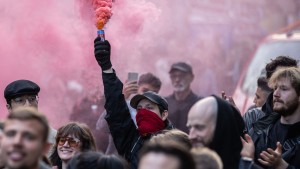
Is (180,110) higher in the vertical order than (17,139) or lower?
lower

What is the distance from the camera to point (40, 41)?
33.5ft

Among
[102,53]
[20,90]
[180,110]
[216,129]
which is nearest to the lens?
[216,129]

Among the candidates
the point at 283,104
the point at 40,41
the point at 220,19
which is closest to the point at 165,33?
the point at 220,19

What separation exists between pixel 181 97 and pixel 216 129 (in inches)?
204

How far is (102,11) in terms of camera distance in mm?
7547

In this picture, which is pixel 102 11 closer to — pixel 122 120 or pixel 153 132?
pixel 122 120

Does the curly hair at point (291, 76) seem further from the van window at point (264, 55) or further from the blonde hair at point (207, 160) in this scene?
the van window at point (264, 55)

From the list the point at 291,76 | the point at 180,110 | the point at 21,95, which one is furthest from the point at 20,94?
the point at 180,110

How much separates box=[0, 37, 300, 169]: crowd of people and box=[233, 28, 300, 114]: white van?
1585mm

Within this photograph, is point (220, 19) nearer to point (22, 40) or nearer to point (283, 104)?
point (22, 40)

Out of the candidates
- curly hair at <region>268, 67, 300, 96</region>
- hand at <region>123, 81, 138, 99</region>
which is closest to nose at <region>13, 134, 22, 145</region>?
curly hair at <region>268, 67, 300, 96</region>

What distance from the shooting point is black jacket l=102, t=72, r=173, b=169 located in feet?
23.5

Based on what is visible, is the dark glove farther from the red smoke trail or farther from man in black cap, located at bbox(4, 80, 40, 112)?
man in black cap, located at bbox(4, 80, 40, 112)

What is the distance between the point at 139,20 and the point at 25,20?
5.00 feet
